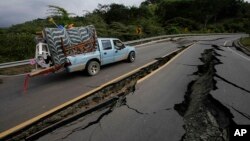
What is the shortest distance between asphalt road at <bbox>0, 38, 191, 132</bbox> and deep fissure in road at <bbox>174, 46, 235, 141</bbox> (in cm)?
332

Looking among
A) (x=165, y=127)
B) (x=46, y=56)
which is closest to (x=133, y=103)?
(x=165, y=127)

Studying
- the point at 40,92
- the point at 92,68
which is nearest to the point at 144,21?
the point at 92,68

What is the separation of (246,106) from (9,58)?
15251mm

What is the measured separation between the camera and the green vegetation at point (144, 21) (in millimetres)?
16492

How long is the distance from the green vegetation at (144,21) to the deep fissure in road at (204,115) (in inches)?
534

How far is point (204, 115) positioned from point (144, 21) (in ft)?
111

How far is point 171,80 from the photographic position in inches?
303

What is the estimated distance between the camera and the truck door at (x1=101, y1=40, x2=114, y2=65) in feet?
Result: 32.9

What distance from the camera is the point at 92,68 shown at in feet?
30.5

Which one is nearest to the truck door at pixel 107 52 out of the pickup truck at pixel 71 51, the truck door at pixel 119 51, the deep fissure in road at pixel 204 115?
the pickup truck at pixel 71 51

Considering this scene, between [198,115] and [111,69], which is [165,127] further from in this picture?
[111,69]

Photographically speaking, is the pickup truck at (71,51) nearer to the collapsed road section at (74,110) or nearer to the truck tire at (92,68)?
the truck tire at (92,68)

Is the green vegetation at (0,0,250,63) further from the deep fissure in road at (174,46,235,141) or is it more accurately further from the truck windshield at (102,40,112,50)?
the deep fissure in road at (174,46,235,141)

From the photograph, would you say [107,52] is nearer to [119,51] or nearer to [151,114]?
[119,51]
